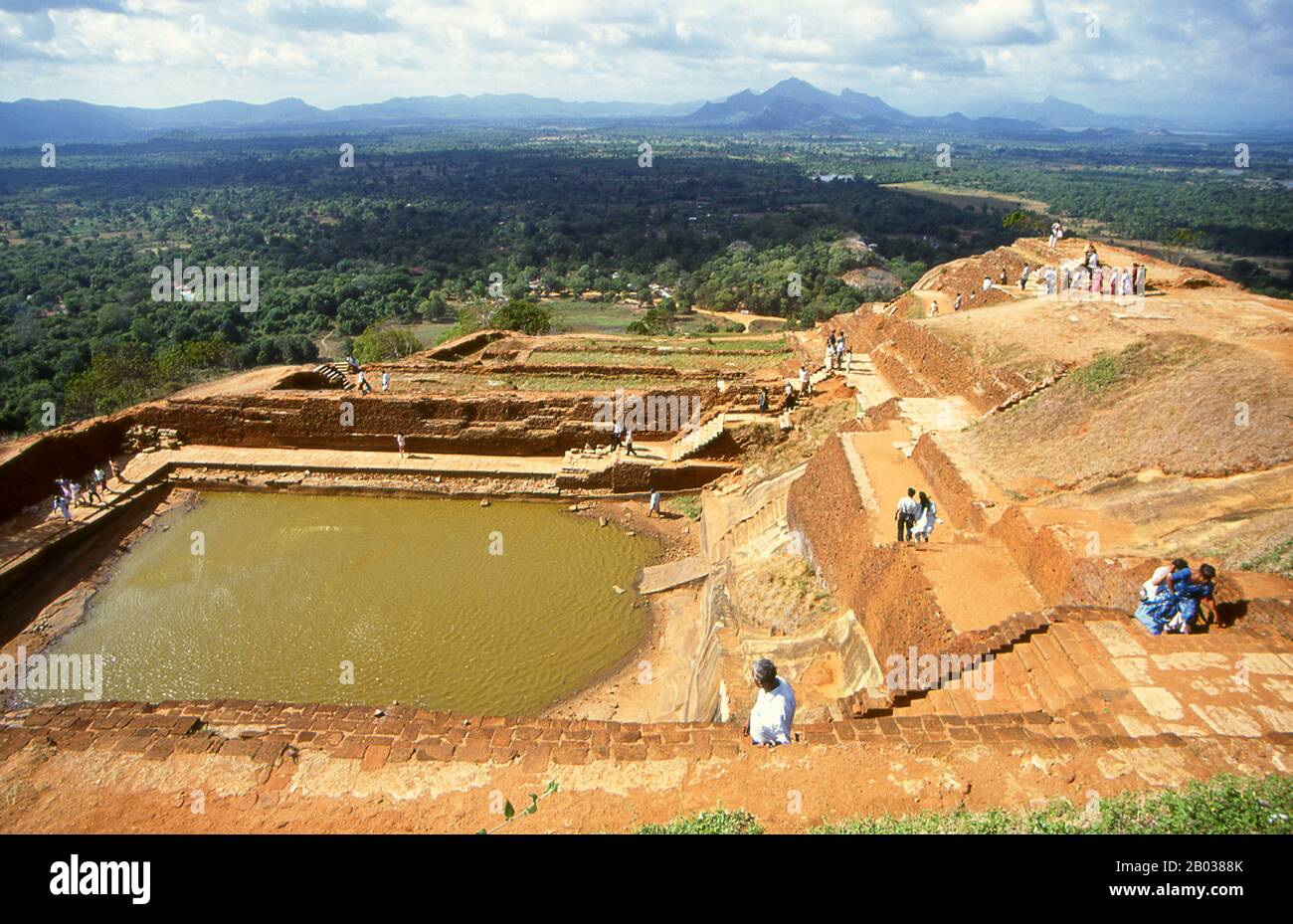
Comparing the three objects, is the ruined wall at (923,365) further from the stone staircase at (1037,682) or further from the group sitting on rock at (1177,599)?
the stone staircase at (1037,682)

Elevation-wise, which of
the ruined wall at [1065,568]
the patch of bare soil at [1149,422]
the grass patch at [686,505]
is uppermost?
the patch of bare soil at [1149,422]

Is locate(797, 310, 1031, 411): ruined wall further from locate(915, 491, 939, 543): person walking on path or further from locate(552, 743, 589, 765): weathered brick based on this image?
locate(552, 743, 589, 765): weathered brick

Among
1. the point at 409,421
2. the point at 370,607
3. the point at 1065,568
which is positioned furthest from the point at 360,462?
the point at 1065,568

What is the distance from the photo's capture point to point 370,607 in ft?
41.4

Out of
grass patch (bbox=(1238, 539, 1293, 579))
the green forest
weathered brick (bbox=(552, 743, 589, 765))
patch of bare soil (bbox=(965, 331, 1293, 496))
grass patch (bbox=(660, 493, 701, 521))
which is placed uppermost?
the green forest

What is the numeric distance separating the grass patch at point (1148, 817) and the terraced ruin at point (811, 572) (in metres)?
0.20

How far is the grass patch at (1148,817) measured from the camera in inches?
159

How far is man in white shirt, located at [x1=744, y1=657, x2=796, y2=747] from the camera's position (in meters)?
5.19

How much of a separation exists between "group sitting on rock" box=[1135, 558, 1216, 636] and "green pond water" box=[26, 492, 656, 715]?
7.65 m

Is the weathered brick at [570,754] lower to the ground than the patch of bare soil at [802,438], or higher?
lower

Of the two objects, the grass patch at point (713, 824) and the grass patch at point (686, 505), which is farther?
the grass patch at point (686, 505)

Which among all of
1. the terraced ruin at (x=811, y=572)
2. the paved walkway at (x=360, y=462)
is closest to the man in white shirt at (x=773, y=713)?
the terraced ruin at (x=811, y=572)

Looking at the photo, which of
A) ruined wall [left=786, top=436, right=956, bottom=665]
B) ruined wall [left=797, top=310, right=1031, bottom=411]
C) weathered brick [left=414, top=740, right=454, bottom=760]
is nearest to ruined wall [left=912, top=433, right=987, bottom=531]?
ruined wall [left=786, top=436, right=956, bottom=665]

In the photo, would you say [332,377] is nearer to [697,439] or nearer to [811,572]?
[697,439]
